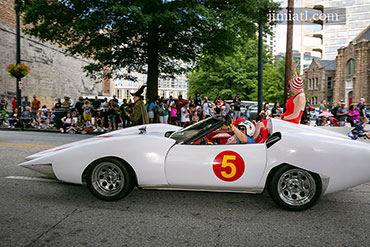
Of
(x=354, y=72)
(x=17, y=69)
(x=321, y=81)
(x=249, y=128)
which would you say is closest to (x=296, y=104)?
(x=249, y=128)

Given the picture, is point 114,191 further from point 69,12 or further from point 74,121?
point 74,121

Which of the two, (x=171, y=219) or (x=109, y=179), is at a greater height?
(x=109, y=179)

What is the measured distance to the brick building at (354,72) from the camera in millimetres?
40406

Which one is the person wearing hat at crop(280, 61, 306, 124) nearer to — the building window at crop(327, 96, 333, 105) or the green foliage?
the green foliage

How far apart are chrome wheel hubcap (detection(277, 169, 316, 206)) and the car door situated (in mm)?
326

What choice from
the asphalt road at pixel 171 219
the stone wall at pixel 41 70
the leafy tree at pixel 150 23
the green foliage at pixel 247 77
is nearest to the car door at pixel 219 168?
the asphalt road at pixel 171 219

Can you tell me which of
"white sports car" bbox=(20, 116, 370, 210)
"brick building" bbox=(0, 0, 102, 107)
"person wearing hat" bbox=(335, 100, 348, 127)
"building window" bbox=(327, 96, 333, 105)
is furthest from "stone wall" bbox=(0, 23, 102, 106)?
"building window" bbox=(327, 96, 333, 105)

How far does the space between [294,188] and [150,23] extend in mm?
8324

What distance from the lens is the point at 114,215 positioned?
350 centimetres

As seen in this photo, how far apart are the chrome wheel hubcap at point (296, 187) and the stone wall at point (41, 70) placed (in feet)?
68.1

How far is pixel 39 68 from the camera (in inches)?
1022

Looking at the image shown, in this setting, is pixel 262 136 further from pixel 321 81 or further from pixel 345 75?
pixel 321 81

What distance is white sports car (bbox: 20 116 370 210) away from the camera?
3.61 m

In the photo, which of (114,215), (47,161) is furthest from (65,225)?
(47,161)
